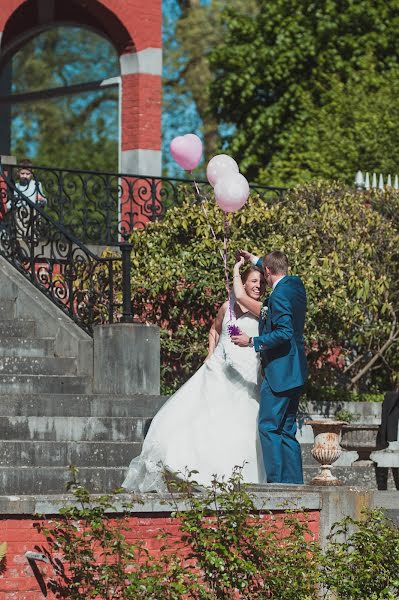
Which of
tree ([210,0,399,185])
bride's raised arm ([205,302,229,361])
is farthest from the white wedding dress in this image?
tree ([210,0,399,185])

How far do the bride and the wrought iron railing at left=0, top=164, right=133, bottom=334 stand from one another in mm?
2561

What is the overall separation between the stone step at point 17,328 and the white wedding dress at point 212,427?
3172 mm

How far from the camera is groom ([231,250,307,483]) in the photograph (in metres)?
11.5

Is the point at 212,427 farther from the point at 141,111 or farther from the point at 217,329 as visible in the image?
the point at 141,111

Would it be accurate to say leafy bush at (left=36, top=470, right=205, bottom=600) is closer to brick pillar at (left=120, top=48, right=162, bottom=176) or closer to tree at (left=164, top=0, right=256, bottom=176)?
brick pillar at (left=120, top=48, right=162, bottom=176)

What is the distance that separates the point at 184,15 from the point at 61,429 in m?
31.7

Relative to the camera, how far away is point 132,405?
14.1 meters

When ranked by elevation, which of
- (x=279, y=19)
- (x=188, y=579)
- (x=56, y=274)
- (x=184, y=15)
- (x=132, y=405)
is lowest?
(x=188, y=579)

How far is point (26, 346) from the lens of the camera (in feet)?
48.4

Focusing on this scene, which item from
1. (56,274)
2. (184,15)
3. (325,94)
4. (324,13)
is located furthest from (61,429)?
(184,15)

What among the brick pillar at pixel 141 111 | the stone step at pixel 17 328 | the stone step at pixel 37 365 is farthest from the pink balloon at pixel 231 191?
the brick pillar at pixel 141 111

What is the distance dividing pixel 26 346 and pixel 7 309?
821 mm

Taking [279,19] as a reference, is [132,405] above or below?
below

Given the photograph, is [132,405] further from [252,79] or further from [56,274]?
[252,79]
